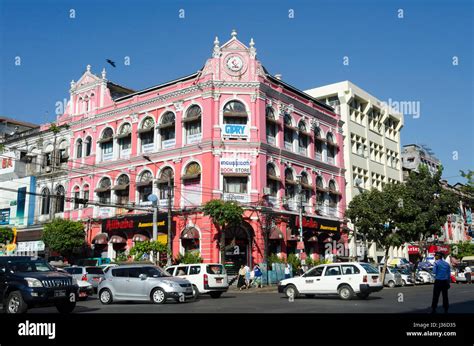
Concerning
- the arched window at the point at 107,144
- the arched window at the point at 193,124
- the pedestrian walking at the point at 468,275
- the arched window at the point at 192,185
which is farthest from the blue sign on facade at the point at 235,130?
the pedestrian walking at the point at 468,275

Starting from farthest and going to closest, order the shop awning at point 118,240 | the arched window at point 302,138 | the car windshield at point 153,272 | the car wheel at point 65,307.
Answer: the arched window at point 302,138 < the shop awning at point 118,240 < the car windshield at point 153,272 < the car wheel at point 65,307

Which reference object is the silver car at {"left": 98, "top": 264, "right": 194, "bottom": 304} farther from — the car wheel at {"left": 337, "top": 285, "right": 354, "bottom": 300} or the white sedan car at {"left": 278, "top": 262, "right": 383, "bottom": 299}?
the car wheel at {"left": 337, "top": 285, "right": 354, "bottom": 300}

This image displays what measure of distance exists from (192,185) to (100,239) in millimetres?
9558

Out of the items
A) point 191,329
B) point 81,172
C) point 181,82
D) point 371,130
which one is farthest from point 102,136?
point 191,329

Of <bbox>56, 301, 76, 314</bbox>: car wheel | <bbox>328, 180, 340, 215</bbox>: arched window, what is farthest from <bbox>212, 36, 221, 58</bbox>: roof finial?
<bbox>56, 301, 76, 314</bbox>: car wheel

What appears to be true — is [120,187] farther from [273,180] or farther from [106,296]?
[106,296]

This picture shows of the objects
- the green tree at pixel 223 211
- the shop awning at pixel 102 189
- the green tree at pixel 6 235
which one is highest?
the shop awning at pixel 102 189

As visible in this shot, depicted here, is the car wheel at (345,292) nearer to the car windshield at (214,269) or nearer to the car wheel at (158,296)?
the car windshield at (214,269)

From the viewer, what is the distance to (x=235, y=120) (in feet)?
119

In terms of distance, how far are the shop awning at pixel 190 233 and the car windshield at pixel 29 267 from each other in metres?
19.0

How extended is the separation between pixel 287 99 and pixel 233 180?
8997 mm

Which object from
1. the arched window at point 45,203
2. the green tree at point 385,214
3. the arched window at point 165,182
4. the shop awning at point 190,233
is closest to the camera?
the green tree at point 385,214

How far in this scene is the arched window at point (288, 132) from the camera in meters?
39.4

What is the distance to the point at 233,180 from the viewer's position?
35.5 meters
